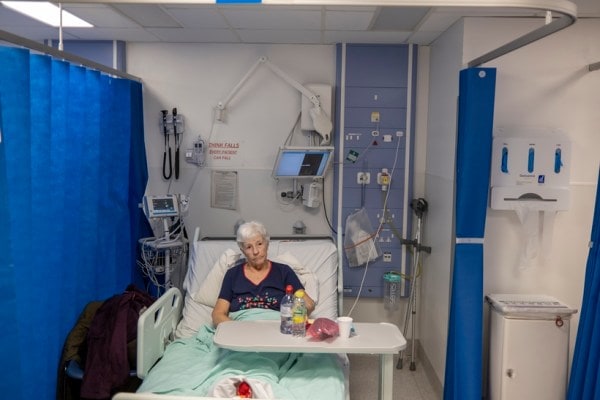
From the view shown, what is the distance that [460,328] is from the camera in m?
2.90

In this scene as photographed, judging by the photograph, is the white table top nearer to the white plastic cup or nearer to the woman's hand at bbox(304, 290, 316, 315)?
the white plastic cup

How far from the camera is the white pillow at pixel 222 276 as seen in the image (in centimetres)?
324

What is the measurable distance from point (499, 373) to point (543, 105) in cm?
160

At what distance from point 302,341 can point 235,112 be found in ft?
7.88

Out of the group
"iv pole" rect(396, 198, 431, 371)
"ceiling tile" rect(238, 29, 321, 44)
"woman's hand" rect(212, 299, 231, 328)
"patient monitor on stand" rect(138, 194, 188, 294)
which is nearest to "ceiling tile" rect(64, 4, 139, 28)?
"ceiling tile" rect(238, 29, 321, 44)

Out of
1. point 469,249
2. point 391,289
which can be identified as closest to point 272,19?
point 469,249

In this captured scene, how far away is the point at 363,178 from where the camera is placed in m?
4.22

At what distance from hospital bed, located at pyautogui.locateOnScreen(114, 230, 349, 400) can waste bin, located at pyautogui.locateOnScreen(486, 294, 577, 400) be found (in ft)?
3.02

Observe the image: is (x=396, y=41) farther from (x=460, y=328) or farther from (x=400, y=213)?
(x=460, y=328)

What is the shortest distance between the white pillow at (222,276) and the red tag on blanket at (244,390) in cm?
106

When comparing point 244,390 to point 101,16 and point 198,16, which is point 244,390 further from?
point 101,16

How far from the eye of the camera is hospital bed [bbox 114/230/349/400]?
2.33 meters

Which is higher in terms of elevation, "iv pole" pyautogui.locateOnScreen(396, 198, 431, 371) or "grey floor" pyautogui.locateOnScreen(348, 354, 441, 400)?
"iv pole" pyautogui.locateOnScreen(396, 198, 431, 371)

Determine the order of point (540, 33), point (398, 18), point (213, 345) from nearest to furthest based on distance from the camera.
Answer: point (540, 33) → point (213, 345) → point (398, 18)
